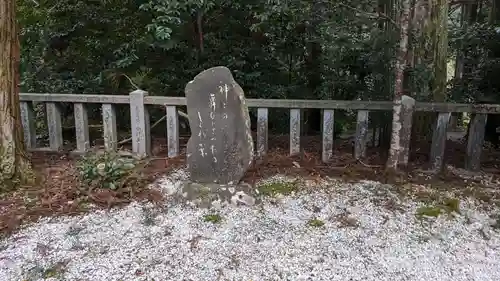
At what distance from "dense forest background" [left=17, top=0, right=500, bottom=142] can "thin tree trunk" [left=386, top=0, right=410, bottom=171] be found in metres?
0.58

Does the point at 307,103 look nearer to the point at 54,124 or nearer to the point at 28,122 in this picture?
the point at 54,124

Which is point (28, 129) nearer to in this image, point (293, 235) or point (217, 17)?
point (217, 17)

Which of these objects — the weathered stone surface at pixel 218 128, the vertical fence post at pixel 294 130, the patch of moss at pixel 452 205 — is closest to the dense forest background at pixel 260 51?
the vertical fence post at pixel 294 130

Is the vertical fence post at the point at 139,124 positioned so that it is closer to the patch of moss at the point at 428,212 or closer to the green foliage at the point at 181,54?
the green foliage at the point at 181,54

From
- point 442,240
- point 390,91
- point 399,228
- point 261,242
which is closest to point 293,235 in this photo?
point 261,242

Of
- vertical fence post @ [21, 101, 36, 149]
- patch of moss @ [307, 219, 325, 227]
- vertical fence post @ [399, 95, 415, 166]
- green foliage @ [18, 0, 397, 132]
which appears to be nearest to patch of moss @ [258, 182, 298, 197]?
patch of moss @ [307, 219, 325, 227]

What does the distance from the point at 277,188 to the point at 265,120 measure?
0.75 meters

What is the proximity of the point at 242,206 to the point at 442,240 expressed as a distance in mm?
1352

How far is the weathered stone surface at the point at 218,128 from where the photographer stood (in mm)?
2998

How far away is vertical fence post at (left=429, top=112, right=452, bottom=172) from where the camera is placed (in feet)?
11.1

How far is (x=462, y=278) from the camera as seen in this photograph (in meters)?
2.12

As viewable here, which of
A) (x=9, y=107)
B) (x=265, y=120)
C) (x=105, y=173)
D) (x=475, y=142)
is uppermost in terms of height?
(x=9, y=107)

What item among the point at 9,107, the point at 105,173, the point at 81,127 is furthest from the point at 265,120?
the point at 9,107

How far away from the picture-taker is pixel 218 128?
3.04 meters
